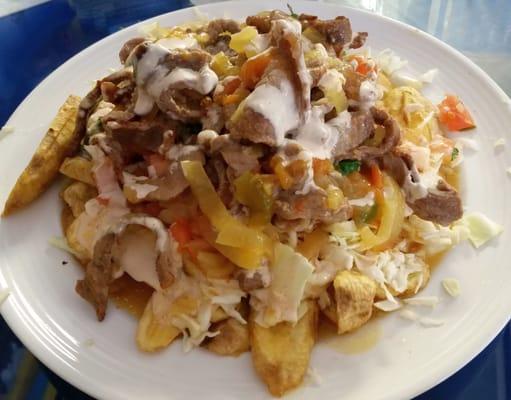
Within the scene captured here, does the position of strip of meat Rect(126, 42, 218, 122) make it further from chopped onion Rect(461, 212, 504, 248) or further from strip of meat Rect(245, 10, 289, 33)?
chopped onion Rect(461, 212, 504, 248)

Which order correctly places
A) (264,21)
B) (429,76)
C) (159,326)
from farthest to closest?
(429,76), (264,21), (159,326)

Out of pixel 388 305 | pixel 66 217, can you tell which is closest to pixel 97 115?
pixel 66 217

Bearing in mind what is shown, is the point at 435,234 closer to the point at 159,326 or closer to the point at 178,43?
the point at 159,326

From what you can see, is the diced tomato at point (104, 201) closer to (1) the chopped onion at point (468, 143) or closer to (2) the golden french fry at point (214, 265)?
(2) the golden french fry at point (214, 265)

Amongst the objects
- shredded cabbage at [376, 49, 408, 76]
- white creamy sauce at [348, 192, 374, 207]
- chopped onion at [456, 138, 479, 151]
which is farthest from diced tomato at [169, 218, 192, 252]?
shredded cabbage at [376, 49, 408, 76]

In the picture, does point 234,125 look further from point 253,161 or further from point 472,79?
point 472,79

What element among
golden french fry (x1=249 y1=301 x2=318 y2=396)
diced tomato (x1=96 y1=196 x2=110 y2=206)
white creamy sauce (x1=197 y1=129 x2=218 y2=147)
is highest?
white creamy sauce (x1=197 y1=129 x2=218 y2=147)
